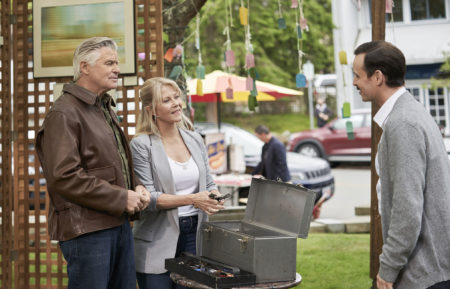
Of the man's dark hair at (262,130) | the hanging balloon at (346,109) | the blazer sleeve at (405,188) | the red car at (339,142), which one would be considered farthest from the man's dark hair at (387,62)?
the red car at (339,142)

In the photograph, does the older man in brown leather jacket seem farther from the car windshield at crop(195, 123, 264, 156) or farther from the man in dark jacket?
the car windshield at crop(195, 123, 264, 156)

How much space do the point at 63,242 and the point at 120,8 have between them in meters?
2.00

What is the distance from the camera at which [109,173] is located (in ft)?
9.91

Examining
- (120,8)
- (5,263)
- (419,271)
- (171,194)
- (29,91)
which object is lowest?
(5,263)

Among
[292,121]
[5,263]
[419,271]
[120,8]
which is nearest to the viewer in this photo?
[419,271]

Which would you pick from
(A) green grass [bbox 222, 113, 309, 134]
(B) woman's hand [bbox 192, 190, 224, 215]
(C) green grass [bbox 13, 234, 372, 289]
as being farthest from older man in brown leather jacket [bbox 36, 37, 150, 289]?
(A) green grass [bbox 222, 113, 309, 134]

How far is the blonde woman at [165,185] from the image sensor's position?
333cm

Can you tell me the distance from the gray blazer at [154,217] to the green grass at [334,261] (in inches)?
110

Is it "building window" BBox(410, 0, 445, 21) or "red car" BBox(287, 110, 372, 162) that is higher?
"building window" BBox(410, 0, 445, 21)

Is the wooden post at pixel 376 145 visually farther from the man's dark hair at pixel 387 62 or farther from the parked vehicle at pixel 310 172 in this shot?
the parked vehicle at pixel 310 172

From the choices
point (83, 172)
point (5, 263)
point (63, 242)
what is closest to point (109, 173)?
point (83, 172)

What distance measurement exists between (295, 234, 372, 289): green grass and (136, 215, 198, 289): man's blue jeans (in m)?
2.67

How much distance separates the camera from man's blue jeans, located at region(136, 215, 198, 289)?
335 centimetres

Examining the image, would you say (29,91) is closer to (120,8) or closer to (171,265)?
(120,8)
